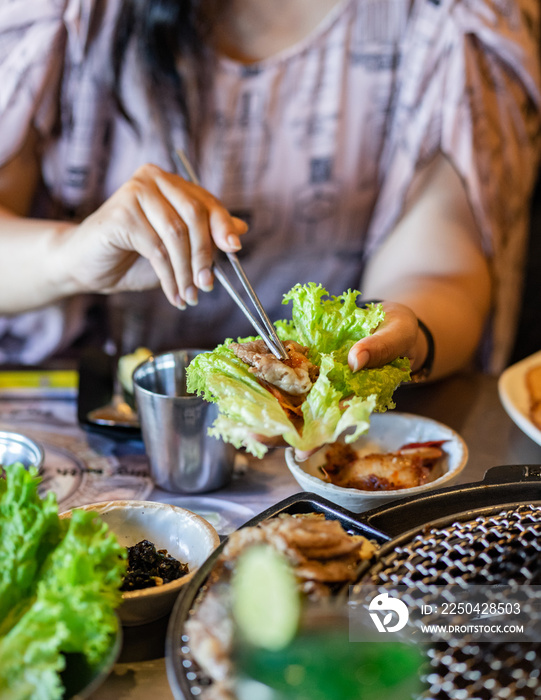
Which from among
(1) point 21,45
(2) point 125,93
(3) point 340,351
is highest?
(1) point 21,45

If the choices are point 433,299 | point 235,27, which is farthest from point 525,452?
point 235,27

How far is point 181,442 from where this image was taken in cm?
167

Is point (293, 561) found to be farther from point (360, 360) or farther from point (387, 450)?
point (387, 450)

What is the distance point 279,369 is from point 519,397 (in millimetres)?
1112

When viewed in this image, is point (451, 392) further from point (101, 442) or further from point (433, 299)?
point (101, 442)

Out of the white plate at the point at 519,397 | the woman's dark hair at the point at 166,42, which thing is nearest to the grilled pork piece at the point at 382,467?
the white plate at the point at 519,397

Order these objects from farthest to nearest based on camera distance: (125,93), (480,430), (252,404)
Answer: (125,93) < (480,430) < (252,404)

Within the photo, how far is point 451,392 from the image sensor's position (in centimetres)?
237

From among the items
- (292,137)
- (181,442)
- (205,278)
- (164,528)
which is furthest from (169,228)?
(292,137)

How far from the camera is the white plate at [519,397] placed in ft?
6.17

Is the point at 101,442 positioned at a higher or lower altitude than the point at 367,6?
lower

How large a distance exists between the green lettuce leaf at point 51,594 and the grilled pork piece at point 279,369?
0.47 m

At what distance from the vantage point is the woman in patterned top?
2496 millimetres

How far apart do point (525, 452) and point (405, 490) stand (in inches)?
29.1
